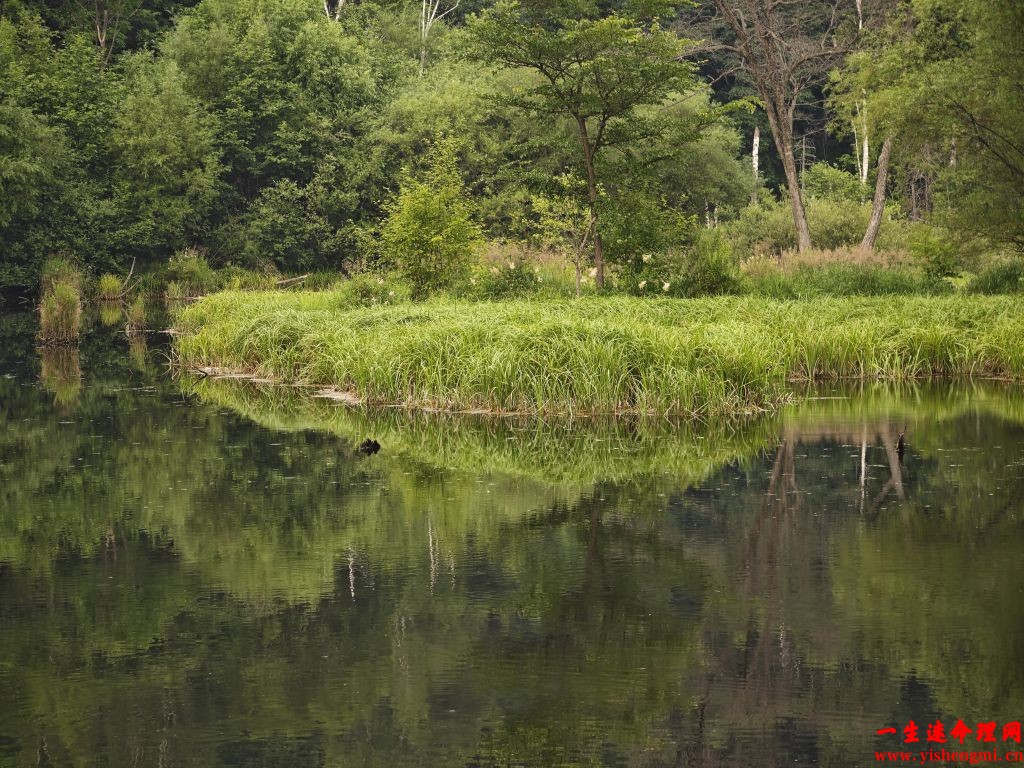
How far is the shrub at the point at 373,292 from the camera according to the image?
76.5 feet

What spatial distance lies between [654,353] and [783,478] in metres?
3.71

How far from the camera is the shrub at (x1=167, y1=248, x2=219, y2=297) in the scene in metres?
38.7

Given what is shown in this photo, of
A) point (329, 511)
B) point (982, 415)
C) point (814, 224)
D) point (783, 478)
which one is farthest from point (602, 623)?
point (814, 224)

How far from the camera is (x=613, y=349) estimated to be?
14.0m

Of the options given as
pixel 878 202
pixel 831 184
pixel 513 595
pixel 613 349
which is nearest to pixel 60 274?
pixel 878 202

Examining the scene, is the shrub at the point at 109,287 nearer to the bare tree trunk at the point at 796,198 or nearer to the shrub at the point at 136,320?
the shrub at the point at 136,320

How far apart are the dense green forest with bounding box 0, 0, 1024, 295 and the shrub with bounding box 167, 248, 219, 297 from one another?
1038 millimetres

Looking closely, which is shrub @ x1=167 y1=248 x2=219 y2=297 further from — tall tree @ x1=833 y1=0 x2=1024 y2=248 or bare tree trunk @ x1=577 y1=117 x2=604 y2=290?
tall tree @ x1=833 y1=0 x2=1024 y2=248

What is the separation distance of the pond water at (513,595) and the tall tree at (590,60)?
999cm

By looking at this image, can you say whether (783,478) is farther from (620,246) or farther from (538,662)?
(620,246)

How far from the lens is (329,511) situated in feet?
31.3

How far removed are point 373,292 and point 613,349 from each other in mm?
10560

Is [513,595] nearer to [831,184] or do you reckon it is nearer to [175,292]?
[175,292]

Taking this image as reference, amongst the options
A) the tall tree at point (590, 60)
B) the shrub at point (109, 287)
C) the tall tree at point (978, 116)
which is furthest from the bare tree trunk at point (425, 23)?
the tall tree at point (978, 116)
